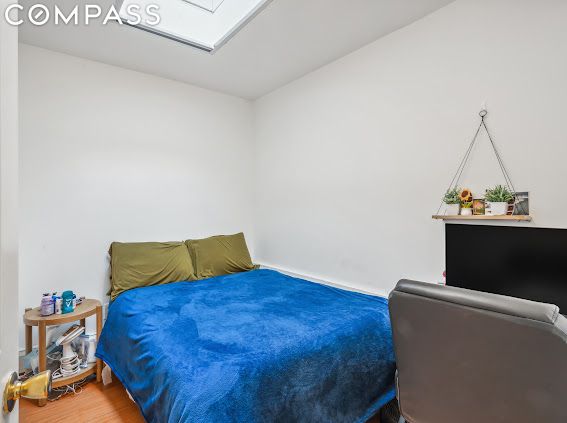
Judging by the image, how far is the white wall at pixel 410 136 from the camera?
1698mm

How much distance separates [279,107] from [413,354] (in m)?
2.98

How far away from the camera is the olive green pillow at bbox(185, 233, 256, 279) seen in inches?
123

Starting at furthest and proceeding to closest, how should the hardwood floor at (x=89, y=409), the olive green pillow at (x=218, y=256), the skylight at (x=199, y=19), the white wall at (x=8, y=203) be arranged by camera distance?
the olive green pillow at (x=218, y=256) < the skylight at (x=199, y=19) < the hardwood floor at (x=89, y=409) < the white wall at (x=8, y=203)

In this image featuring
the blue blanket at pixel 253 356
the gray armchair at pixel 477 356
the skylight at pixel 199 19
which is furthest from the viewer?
the skylight at pixel 199 19

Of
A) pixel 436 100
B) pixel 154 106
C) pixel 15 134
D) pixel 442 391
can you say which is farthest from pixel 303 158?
pixel 15 134

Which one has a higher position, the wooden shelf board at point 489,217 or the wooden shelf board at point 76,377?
the wooden shelf board at point 489,217

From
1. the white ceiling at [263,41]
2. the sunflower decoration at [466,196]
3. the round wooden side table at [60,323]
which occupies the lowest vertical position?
the round wooden side table at [60,323]

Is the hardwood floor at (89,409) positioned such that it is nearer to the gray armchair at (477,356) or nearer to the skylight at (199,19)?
the gray armchair at (477,356)

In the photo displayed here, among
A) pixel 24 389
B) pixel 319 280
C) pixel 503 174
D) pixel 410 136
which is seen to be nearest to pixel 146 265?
pixel 319 280

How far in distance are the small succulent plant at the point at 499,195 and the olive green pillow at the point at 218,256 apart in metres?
2.39

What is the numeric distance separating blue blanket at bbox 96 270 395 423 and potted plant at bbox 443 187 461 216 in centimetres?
80

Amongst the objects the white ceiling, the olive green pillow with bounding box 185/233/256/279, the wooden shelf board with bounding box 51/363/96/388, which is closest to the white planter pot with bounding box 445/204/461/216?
the white ceiling

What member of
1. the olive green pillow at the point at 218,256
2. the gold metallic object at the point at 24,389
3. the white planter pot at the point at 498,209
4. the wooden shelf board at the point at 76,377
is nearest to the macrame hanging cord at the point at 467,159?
the white planter pot at the point at 498,209

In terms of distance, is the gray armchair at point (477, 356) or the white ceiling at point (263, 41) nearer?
the gray armchair at point (477, 356)
